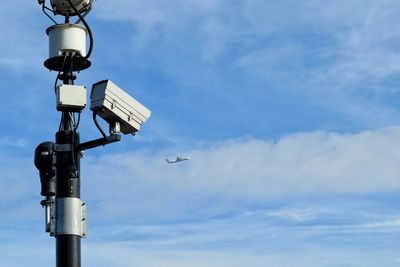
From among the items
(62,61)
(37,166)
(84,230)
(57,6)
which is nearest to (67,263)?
(84,230)

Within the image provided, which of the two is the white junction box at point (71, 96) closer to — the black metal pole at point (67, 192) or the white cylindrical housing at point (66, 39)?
the black metal pole at point (67, 192)


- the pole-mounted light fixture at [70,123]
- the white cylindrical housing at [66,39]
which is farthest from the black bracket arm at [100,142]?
the white cylindrical housing at [66,39]

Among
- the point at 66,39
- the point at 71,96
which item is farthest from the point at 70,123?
the point at 66,39

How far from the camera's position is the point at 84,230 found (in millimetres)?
17438

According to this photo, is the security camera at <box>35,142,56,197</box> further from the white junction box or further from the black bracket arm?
the white junction box

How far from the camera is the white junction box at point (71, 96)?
17766 mm

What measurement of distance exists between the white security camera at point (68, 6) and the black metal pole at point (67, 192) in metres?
1.23

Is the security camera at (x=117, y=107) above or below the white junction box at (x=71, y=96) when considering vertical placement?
below

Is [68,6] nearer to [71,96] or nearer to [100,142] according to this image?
[71,96]

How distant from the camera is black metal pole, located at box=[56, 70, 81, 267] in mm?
17250

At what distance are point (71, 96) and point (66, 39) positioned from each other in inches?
43.9

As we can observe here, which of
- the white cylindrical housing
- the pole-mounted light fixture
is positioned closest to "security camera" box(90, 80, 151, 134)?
the pole-mounted light fixture

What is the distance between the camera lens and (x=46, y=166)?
1822 cm

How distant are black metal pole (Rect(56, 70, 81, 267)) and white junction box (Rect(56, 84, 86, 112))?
35 cm
